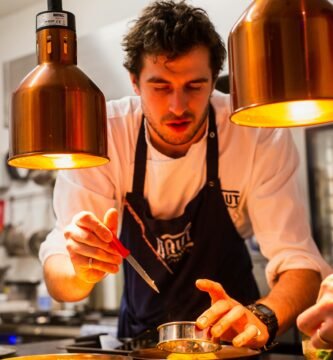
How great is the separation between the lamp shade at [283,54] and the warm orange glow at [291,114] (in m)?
0.14

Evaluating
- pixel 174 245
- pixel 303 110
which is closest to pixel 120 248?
pixel 303 110

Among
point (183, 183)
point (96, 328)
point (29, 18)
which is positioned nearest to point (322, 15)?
point (183, 183)

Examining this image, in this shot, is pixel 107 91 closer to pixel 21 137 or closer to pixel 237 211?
pixel 237 211

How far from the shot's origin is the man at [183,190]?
1791mm

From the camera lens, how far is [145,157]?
6.73ft

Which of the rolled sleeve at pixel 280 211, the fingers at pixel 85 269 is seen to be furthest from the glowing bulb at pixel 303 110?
the rolled sleeve at pixel 280 211

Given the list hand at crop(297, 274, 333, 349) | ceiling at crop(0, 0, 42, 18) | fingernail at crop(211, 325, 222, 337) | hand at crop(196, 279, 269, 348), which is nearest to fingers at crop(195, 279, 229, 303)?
hand at crop(196, 279, 269, 348)

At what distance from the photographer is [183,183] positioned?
2043 millimetres

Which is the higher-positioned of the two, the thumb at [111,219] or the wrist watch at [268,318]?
the thumb at [111,219]

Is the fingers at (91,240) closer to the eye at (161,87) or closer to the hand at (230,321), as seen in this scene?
the hand at (230,321)

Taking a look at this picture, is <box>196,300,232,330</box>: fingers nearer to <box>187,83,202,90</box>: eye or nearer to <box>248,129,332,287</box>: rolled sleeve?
<box>248,129,332,287</box>: rolled sleeve

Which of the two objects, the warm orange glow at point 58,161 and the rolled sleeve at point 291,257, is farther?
the rolled sleeve at point 291,257

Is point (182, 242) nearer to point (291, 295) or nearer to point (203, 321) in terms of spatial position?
point (291, 295)

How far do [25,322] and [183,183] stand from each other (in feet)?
6.51
